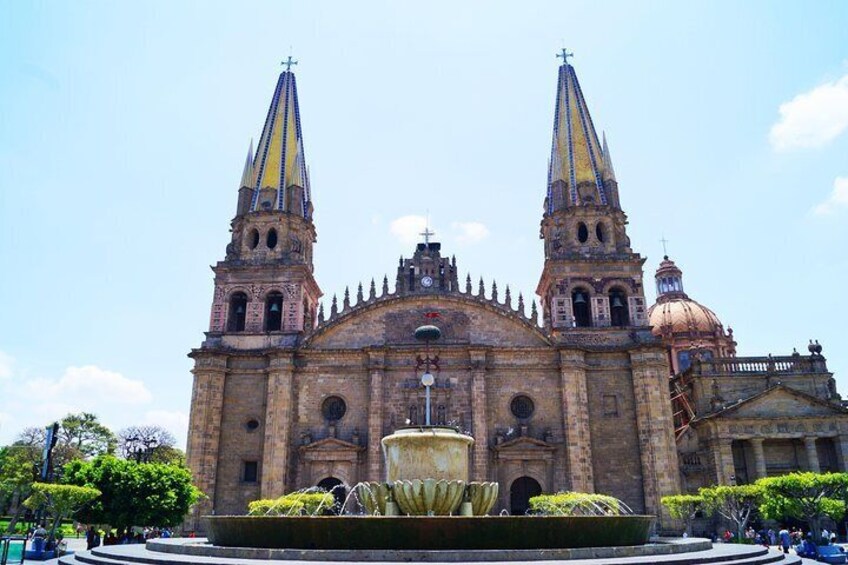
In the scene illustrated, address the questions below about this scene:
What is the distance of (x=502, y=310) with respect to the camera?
34938mm

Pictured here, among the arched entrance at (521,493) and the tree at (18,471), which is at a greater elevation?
the tree at (18,471)

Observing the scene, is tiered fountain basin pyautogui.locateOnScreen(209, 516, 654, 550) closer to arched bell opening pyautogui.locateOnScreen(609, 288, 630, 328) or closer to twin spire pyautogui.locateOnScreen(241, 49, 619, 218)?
arched bell opening pyautogui.locateOnScreen(609, 288, 630, 328)

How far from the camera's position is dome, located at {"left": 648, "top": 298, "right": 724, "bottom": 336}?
51.1 metres

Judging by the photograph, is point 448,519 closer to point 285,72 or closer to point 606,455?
point 606,455

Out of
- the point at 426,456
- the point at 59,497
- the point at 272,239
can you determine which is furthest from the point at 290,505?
the point at 272,239

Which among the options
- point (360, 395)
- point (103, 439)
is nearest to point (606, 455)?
point (360, 395)

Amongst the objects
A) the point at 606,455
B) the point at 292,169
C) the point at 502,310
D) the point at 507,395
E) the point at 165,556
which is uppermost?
the point at 292,169

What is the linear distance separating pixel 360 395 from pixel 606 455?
12.8 m

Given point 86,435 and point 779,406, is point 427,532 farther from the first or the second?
point 86,435

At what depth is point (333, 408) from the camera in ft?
111

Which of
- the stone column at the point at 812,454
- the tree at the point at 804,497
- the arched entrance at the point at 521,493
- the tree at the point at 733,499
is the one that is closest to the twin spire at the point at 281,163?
the arched entrance at the point at 521,493

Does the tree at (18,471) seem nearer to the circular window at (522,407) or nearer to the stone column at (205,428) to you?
the stone column at (205,428)

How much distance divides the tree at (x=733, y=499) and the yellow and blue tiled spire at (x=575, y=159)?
57.5 ft

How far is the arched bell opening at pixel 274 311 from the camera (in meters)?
36.5
